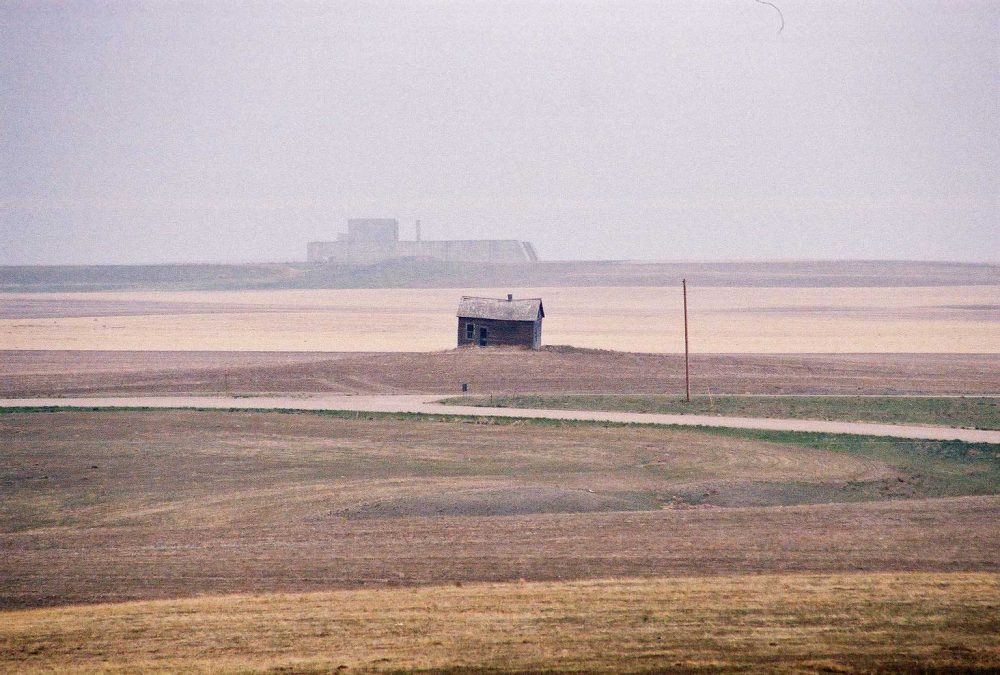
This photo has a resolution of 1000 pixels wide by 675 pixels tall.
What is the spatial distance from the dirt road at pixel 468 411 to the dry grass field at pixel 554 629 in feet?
61.8

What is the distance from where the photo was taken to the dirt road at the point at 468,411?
38.1 meters

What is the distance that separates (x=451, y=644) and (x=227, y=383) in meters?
39.1

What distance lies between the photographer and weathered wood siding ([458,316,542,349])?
61.9 metres

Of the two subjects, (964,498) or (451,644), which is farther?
(964,498)

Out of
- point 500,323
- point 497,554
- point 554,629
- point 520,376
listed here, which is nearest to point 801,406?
point 520,376

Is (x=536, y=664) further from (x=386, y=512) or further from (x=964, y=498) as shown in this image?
(x=964, y=498)

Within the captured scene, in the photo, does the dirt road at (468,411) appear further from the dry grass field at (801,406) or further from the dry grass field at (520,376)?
the dry grass field at (520,376)

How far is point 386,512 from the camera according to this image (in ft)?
84.6

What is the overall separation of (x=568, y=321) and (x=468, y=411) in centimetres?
6266

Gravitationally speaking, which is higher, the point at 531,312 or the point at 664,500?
the point at 531,312

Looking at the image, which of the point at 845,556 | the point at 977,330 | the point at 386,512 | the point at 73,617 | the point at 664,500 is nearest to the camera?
the point at 73,617

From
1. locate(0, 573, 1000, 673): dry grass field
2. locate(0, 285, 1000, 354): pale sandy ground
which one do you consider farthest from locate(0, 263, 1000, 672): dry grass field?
locate(0, 285, 1000, 354): pale sandy ground

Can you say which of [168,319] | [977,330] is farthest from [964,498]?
[168,319]

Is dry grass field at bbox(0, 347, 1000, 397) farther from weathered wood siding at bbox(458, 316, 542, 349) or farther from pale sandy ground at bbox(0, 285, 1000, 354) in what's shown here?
pale sandy ground at bbox(0, 285, 1000, 354)
